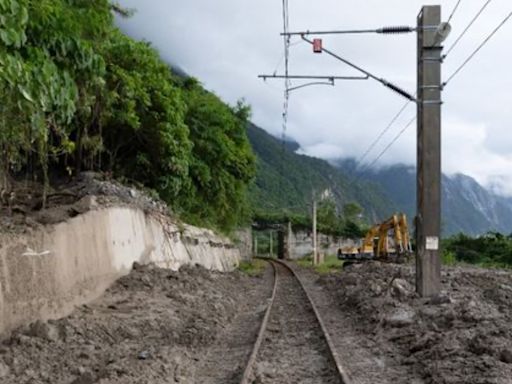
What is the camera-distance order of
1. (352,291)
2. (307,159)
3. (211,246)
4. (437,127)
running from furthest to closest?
(307,159)
(211,246)
(352,291)
(437,127)

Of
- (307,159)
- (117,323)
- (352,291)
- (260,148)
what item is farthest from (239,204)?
(307,159)

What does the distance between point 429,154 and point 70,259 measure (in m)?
8.52

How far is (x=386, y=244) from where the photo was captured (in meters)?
34.8

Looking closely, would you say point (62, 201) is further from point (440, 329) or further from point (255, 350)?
point (440, 329)

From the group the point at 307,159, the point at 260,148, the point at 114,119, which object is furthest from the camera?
the point at 307,159

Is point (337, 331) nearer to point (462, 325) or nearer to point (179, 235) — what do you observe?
point (462, 325)

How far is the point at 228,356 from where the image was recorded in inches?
411

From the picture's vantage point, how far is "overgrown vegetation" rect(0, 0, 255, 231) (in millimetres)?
7398

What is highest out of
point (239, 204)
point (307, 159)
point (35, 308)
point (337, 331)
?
point (307, 159)

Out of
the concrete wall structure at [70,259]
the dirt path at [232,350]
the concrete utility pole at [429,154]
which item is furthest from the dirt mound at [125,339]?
the concrete utility pole at [429,154]

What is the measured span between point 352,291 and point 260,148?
419 ft

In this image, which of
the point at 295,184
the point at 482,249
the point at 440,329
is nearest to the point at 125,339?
the point at 440,329

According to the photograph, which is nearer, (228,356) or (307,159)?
(228,356)

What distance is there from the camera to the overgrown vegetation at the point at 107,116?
7.40m
